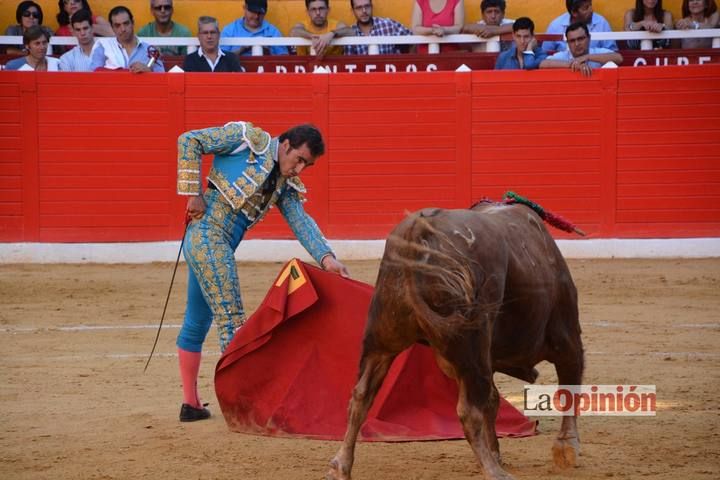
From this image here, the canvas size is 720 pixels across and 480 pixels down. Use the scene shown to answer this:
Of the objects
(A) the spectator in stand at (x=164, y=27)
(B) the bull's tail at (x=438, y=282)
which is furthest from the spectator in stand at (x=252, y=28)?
(B) the bull's tail at (x=438, y=282)

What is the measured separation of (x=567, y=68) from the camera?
10047 millimetres

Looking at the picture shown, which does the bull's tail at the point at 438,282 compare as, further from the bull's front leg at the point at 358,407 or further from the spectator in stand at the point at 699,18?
the spectator in stand at the point at 699,18

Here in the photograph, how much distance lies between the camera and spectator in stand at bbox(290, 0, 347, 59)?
10008 millimetres

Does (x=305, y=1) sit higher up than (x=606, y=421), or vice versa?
(x=305, y=1)

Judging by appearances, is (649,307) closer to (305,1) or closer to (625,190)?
(625,190)

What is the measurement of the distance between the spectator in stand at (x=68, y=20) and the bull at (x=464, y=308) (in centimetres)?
693

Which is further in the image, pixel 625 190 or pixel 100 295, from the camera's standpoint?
pixel 625 190

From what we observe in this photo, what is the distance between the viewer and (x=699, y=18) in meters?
10.3

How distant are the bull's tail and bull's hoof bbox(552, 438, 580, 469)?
75cm

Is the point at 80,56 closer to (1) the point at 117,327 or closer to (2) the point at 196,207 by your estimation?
(1) the point at 117,327

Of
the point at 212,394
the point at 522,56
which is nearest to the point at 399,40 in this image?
the point at 522,56

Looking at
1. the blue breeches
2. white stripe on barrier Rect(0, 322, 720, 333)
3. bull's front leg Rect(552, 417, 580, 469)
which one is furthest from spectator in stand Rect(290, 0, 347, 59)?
bull's front leg Rect(552, 417, 580, 469)

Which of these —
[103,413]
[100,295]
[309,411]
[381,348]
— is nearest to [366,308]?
[309,411]

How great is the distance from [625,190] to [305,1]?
3090 mm
